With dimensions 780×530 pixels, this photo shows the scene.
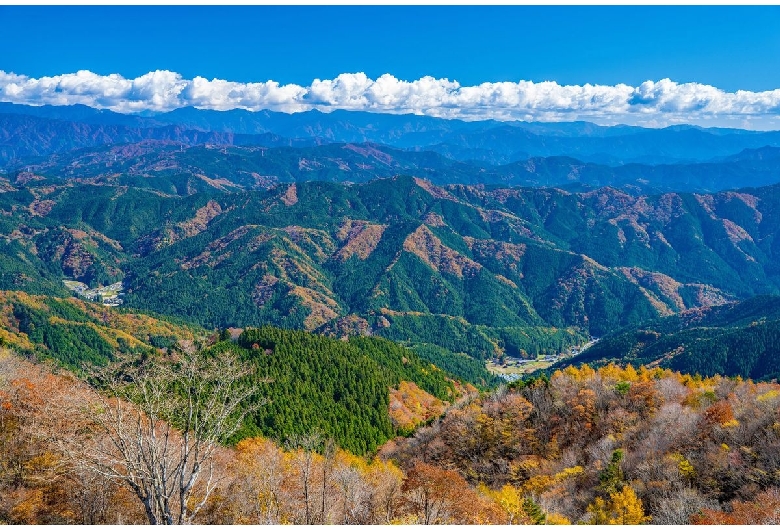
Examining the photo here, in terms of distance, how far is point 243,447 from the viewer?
3821 inches

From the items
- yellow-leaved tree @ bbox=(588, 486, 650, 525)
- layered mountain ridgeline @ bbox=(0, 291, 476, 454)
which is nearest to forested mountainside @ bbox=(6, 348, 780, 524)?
yellow-leaved tree @ bbox=(588, 486, 650, 525)

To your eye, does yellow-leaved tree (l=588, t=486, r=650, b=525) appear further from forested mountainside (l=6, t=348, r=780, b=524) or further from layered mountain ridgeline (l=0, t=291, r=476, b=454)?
layered mountain ridgeline (l=0, t=291, r=476, b=454)

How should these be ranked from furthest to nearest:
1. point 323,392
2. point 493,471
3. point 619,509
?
point 323,392
point 493,471
point 619,509

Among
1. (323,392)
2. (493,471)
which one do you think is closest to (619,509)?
(493,471)

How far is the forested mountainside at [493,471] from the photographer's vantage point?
49.6m

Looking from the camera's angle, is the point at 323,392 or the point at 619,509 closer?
the point at 619,509

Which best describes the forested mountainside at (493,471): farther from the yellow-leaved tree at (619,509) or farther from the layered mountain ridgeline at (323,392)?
the layered mountain ridgeline at (323,392)

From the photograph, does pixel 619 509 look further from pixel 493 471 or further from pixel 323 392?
pixel 323 392

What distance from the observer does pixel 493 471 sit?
91.5 meters

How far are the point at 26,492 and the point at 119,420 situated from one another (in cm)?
2089

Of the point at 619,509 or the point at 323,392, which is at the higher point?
the point at 619,509

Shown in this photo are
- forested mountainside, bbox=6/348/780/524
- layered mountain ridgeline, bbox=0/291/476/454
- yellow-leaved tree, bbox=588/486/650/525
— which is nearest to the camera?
forested mountainside, bbox=6/348/780/524

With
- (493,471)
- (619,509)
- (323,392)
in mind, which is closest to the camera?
(619,509)

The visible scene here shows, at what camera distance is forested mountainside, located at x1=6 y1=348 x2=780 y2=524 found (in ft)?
163
